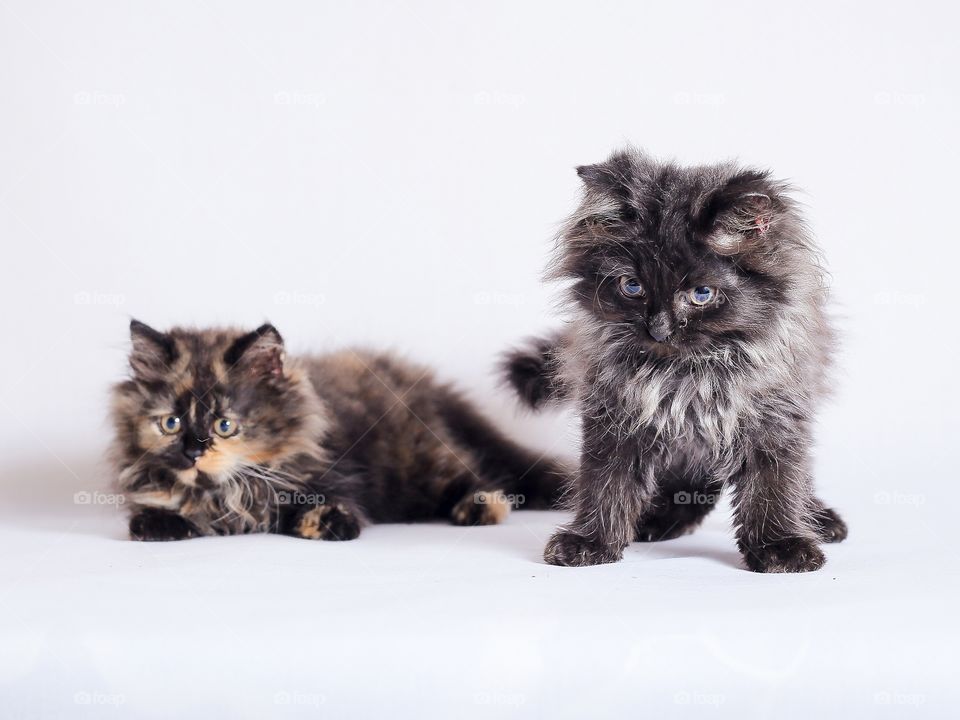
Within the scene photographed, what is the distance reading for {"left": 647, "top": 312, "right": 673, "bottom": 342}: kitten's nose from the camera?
256 cm

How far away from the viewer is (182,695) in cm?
210

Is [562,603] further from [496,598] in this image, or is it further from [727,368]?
[727,368]

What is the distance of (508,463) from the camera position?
4070 mm

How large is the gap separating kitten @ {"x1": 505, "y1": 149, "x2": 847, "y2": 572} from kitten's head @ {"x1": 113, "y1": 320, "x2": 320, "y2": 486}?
1049 mm

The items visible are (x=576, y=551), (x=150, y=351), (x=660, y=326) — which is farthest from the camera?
(x=150, y=351)

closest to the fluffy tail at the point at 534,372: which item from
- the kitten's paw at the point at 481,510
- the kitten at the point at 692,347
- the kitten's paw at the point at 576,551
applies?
the kitten's paw at the point at 481,510

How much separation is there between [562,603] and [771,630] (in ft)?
1.60

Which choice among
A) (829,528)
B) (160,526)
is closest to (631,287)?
(829,528)

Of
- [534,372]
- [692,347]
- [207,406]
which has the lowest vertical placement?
[207,406]

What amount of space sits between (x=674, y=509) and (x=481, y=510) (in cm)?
71

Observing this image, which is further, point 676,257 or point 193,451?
point 193,451

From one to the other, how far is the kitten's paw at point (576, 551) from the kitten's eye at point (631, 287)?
0.72 m

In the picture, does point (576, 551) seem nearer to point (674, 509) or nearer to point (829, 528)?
point (674, 509)

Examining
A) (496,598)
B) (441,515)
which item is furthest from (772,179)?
(441,515)
